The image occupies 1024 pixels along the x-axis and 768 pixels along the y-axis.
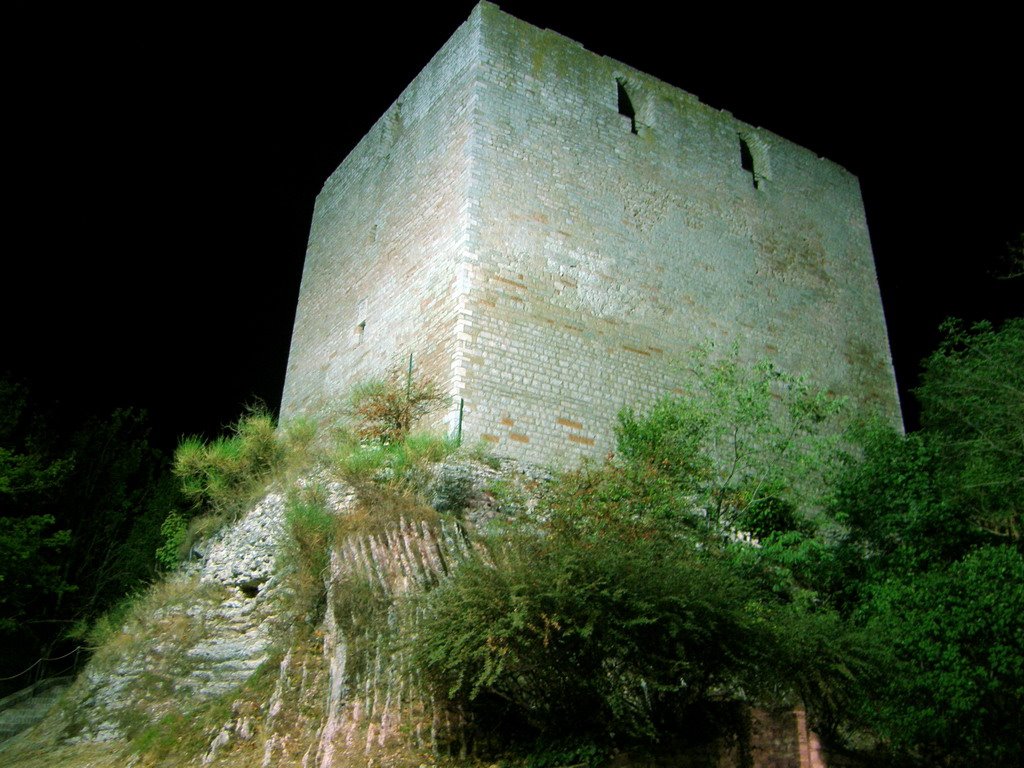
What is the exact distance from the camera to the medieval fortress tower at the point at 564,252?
1327cm

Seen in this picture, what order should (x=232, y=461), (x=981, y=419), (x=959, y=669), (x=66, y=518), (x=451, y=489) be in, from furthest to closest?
(x=66, y=518) → (x=981, y=419) → (x=232, y=461) → (x=451, y=489) → (x=959, y=669)

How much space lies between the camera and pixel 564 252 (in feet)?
46.8

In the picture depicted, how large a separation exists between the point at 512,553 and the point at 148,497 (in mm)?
15160


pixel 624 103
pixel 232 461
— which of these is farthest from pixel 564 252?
pixel 232 461

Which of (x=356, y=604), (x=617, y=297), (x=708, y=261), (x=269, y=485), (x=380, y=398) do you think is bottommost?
(x=356, y=604)

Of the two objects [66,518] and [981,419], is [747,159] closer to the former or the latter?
[981,419]

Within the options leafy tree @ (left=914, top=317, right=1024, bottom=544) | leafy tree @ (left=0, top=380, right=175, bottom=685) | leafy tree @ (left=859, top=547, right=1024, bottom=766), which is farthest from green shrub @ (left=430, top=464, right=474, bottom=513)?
leafy tree @ (left=0, top=380, right=175, bottom=685)

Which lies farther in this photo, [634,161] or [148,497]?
[148,497]

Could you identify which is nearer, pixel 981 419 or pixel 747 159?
pixel 981 419

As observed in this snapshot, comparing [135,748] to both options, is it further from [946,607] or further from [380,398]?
[946,607]

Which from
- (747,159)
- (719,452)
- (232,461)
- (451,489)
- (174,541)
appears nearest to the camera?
(451,489)

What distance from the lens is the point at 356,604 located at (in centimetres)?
878

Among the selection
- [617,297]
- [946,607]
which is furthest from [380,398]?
[946,607]

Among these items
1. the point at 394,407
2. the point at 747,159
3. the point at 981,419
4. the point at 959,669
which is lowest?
the point at 959,669
